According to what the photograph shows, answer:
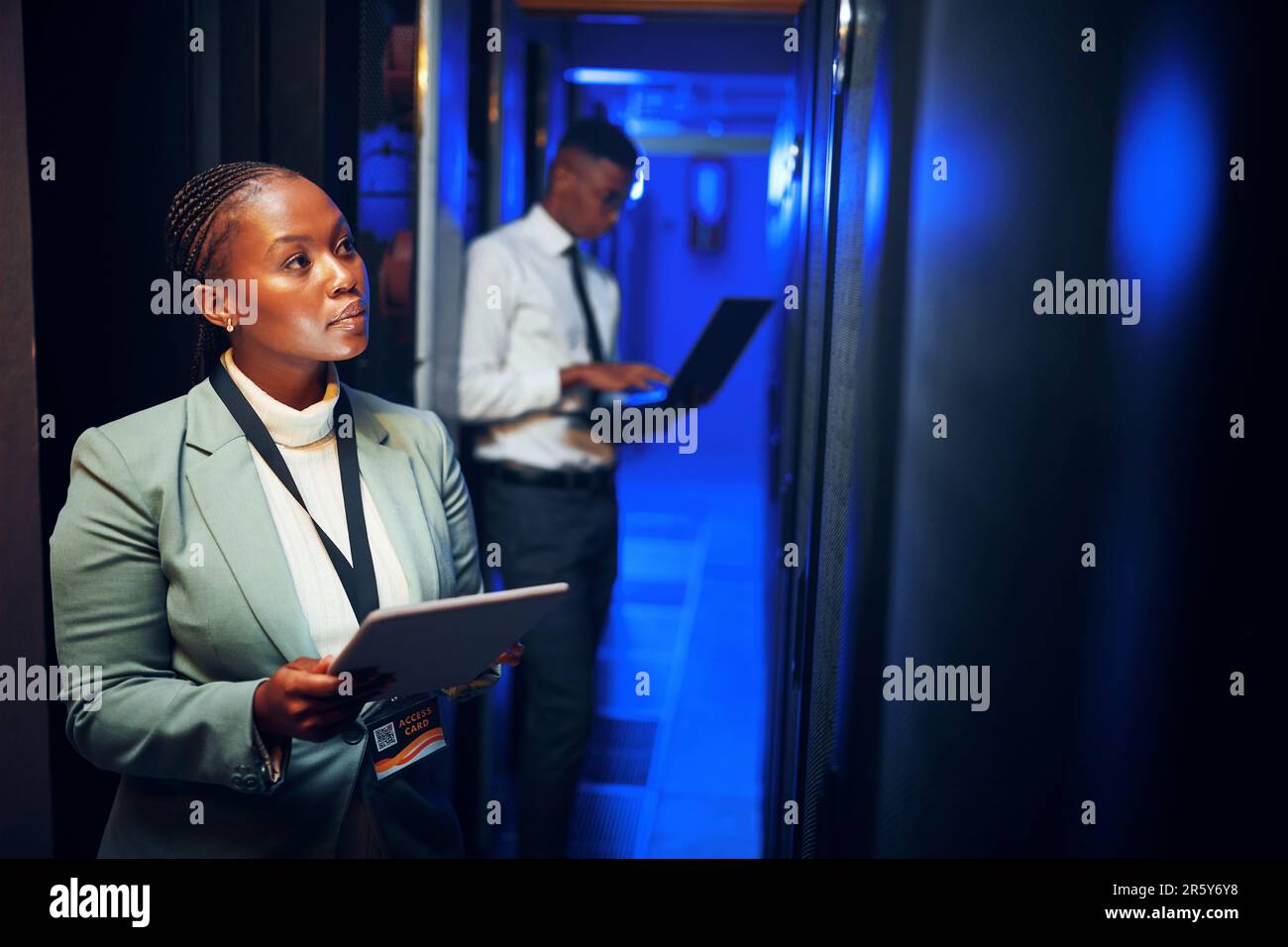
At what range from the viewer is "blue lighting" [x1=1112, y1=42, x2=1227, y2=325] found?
1571mm

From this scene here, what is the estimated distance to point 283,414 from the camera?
136 cm

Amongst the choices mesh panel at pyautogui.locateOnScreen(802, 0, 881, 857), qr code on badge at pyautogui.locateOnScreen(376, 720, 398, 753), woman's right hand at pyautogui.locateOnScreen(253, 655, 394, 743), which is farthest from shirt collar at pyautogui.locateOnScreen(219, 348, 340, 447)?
mesh panel at pyautogui.locateOnScreen(802, 0, 881, 857)

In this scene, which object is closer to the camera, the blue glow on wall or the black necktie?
the blue glow on wall

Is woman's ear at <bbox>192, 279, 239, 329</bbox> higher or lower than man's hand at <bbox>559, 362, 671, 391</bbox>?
higher

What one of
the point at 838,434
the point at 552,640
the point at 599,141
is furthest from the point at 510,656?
the point at 599,141

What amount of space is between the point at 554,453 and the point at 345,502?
107 centimetres

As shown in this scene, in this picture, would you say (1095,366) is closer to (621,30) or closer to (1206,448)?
(1206,448)

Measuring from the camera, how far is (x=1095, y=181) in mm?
1575

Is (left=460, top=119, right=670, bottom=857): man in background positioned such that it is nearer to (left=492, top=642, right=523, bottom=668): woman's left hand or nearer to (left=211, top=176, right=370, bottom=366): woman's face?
(left=492, top=642, right=523, bottom=668): woman's left hand

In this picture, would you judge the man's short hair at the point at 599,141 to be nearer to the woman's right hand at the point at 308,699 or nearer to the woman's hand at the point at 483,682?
the woman's hand at the point at 483,682

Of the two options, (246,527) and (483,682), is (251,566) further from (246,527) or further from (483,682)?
(483,682)

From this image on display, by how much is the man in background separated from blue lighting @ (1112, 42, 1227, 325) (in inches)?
44.2

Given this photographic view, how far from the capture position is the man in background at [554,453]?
2.39m
